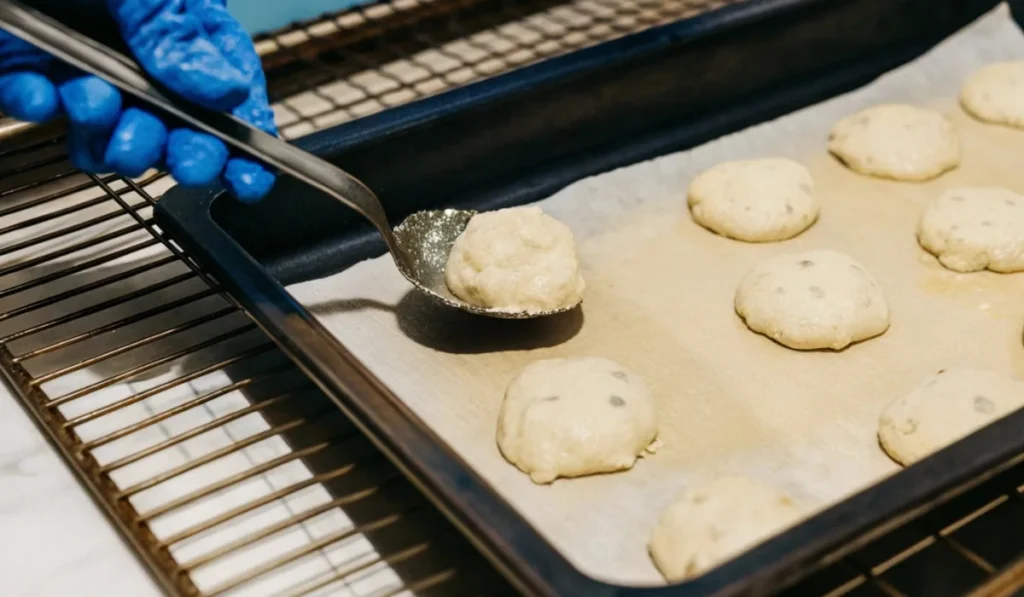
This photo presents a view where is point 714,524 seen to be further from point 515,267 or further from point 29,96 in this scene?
point 29,96

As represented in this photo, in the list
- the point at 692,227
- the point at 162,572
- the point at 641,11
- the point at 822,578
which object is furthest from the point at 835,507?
the point at 641,11

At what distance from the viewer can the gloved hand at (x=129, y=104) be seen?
912 millimetres

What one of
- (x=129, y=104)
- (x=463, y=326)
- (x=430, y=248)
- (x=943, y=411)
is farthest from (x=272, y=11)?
(x=943, y=411)

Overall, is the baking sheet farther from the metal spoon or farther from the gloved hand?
the gloved hand

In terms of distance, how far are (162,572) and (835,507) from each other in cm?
57

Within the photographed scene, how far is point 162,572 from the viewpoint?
88 centimetres

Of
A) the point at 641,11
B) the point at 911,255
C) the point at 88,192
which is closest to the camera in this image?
the point at 911,255

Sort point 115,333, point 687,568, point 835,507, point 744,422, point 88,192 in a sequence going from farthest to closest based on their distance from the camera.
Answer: point 88,192
point 115,333
point 744,422
point 687,568
point 835,507

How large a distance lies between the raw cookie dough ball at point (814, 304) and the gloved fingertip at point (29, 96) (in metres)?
0.86

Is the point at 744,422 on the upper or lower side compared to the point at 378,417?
lower

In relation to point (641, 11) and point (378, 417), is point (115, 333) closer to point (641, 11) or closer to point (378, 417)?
point (378, 417)

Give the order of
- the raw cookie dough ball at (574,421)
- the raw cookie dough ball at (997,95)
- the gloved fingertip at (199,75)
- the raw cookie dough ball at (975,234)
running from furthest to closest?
the raw cookie dough ball at (997,95) < the raw cookie dough ball at (975,234) < the raw cookie dough ball at (574,421) < the gloved fingertip at (199,75)

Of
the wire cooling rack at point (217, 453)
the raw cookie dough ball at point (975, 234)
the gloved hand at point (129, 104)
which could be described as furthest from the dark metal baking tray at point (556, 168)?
the raw cookie dough ball at point (975, 234)

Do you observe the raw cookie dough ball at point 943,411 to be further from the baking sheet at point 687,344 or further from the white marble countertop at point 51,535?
the white marble countertop at point 51,535
